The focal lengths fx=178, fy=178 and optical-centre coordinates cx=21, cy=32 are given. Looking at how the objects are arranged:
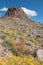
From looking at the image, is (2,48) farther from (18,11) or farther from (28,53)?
(18,11)

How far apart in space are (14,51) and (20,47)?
1.13 meters

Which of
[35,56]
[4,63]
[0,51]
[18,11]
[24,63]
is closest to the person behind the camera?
[4,63]

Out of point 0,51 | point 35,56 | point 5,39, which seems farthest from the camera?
point 5,39

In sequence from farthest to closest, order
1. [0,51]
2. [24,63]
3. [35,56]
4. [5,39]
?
[5,39] → [35,56] → [0,51] → [24,63]

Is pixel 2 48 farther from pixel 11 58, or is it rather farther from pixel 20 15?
pixel 20 15

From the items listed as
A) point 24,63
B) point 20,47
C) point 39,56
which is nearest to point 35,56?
point 39,56

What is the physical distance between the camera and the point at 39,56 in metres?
14.6

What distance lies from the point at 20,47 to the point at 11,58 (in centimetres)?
302

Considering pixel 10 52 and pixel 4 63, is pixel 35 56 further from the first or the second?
pixel 4 63

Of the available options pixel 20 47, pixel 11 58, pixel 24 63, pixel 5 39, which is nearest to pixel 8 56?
pixel 11 58

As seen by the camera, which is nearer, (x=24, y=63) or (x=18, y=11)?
(x=24, y=63)

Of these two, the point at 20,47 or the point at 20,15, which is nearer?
the point at 20,47

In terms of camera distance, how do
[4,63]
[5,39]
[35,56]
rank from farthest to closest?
1. [5,39]
2. [35,56]
3. [4,63]

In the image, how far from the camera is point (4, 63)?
11.3 meters
